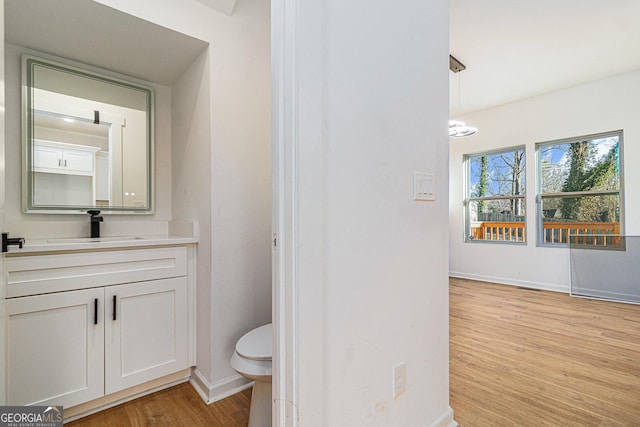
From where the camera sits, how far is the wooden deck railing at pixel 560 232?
357 centimetres

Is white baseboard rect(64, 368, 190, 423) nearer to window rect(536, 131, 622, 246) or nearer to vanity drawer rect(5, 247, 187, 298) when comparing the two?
vanity drawer rect(5, 247, 187, 298)

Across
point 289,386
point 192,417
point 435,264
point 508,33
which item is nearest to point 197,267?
point 192,417

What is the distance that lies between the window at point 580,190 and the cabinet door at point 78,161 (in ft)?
16.4

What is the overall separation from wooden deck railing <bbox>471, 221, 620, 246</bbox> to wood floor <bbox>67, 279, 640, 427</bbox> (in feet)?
3.05

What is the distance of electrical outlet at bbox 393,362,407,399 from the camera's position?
1.14 metres

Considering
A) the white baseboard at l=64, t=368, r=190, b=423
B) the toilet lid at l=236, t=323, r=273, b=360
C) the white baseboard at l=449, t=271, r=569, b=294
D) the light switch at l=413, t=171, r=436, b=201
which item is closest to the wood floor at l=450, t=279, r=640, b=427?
the white baseboard at l=449, t=271, r=569, b=294

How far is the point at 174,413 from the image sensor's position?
5.12 feet

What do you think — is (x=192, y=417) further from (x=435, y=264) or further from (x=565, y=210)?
(x=565, y=210)

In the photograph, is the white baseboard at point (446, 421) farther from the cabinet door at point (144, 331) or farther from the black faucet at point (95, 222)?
the black faucet at point (95, 222)

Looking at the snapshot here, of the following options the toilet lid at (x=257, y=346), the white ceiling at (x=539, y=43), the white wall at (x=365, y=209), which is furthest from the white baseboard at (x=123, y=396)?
the white ceiling at (x=539, y=43)

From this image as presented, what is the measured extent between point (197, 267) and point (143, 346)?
50 centimetres

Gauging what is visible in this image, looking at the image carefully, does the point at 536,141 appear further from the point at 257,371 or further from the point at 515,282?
the point at 257,371

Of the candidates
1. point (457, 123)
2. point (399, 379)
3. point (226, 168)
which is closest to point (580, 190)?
point (457, 123)

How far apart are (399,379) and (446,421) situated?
475 mm
